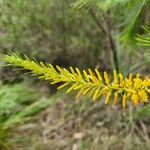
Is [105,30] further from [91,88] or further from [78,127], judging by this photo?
[91,88]

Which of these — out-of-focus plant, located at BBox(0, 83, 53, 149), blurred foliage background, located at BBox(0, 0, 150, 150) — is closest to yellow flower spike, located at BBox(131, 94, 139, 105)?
blurred foliage background, located at BBox(0, 0, 150, 150)

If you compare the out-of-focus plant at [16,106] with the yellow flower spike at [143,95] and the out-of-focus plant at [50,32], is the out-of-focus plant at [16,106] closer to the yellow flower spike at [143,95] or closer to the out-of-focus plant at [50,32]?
the out-of-focus plant at [50,32]

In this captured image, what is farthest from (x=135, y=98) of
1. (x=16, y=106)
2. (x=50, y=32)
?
(x=50, y=32)

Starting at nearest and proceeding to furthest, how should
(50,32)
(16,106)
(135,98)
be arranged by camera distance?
(135,98) → (16,106) → (50,32)

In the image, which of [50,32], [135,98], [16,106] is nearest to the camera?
[135,98]

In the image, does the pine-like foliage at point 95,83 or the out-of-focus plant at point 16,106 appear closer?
the pine-like foliage at point 95,83

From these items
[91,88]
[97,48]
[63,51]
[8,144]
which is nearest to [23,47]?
[63,51]

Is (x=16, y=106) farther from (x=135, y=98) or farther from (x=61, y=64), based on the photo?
(x=135, y=98)

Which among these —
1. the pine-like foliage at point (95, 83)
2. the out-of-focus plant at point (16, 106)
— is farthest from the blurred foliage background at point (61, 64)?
the pine-like foliage at point (95, 83)
